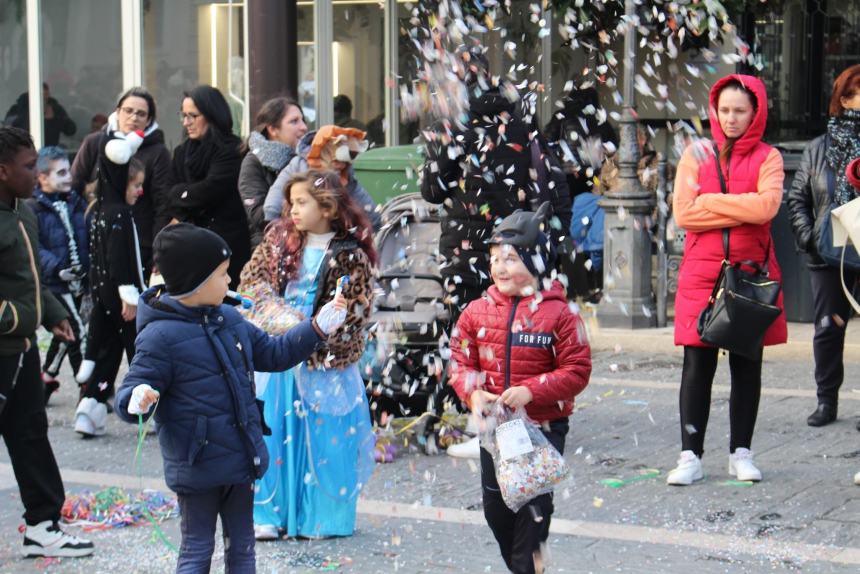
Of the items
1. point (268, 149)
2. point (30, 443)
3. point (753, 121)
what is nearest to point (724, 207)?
point (753, 121)

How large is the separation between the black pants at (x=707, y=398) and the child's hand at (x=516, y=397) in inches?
85.8

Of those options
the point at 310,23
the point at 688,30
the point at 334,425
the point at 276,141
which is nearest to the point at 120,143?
the point at 276,141

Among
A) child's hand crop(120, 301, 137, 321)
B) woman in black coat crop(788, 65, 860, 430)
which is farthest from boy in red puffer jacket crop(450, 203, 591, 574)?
child's hand crop(120, 301, 137, 321)

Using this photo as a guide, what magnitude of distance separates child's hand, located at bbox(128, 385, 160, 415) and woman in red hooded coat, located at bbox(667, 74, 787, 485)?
9.99ft

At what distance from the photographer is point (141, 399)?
464cm

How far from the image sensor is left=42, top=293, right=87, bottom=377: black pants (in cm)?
952

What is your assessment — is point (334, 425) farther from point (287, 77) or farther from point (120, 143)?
point (287, 77)

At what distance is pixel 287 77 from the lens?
1273 cm

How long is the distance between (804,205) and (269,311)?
354 cm

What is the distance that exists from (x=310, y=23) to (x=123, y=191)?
860 cm

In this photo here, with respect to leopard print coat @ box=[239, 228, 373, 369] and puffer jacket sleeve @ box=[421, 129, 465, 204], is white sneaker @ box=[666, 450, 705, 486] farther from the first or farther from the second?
puffer jacket sleeve @ box=[421, 129, 465, 204]

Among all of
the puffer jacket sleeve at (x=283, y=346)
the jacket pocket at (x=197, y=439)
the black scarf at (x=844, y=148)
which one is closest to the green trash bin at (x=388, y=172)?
the black scarf at (x=844, y=148)

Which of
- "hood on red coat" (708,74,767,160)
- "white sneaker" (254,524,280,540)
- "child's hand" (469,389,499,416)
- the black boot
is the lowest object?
"white sneaker" (254,524,280,540)

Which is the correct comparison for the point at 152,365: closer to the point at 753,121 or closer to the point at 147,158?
the point at 753,121
